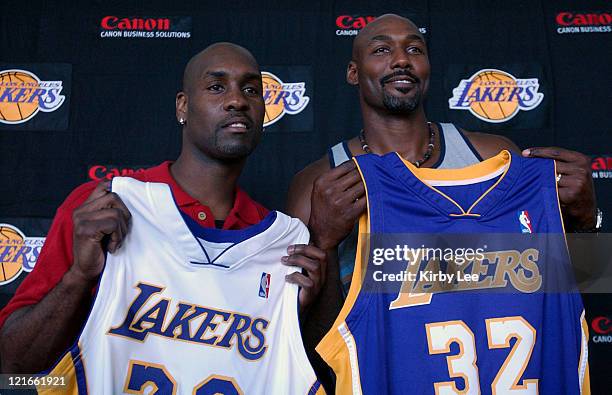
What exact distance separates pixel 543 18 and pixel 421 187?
4.65 ft

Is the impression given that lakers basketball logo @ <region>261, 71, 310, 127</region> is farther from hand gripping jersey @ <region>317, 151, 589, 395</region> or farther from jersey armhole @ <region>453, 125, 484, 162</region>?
hand gripping jersey @ <region>317, 151, 589, 395</region>

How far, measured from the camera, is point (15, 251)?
2193mm

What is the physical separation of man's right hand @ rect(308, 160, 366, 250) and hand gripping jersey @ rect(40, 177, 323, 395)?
10 centimetres

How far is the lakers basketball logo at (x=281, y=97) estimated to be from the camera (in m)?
2.30

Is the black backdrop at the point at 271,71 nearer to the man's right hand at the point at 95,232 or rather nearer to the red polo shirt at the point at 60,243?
the red polo shirt at the point at 60,243

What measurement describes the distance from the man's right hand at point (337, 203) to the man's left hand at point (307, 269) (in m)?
0.05

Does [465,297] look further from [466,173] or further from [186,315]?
[186,315]

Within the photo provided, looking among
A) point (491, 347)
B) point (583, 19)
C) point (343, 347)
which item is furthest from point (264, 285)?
point (583, 19)

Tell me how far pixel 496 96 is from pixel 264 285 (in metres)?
1.40

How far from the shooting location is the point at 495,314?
1216 millimetres

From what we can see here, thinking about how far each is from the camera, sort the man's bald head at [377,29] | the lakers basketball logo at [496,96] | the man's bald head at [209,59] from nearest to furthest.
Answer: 1. the man's bald head at [209,59]
2. the man's bald head at [377,29]
3. the lakers basketball logo at [496,96]

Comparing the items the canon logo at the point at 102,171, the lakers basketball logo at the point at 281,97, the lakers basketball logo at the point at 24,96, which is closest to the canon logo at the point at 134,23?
the lakers basketball logo at the point at 24,96

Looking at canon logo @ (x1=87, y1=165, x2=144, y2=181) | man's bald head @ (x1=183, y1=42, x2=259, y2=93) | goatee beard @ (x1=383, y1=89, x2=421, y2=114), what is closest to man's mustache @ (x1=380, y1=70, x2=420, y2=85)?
goatee beard @ (x1=383, y1=89, x2=421, y2=114)

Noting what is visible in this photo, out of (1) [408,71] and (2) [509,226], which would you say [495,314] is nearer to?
(2) [509,226]
